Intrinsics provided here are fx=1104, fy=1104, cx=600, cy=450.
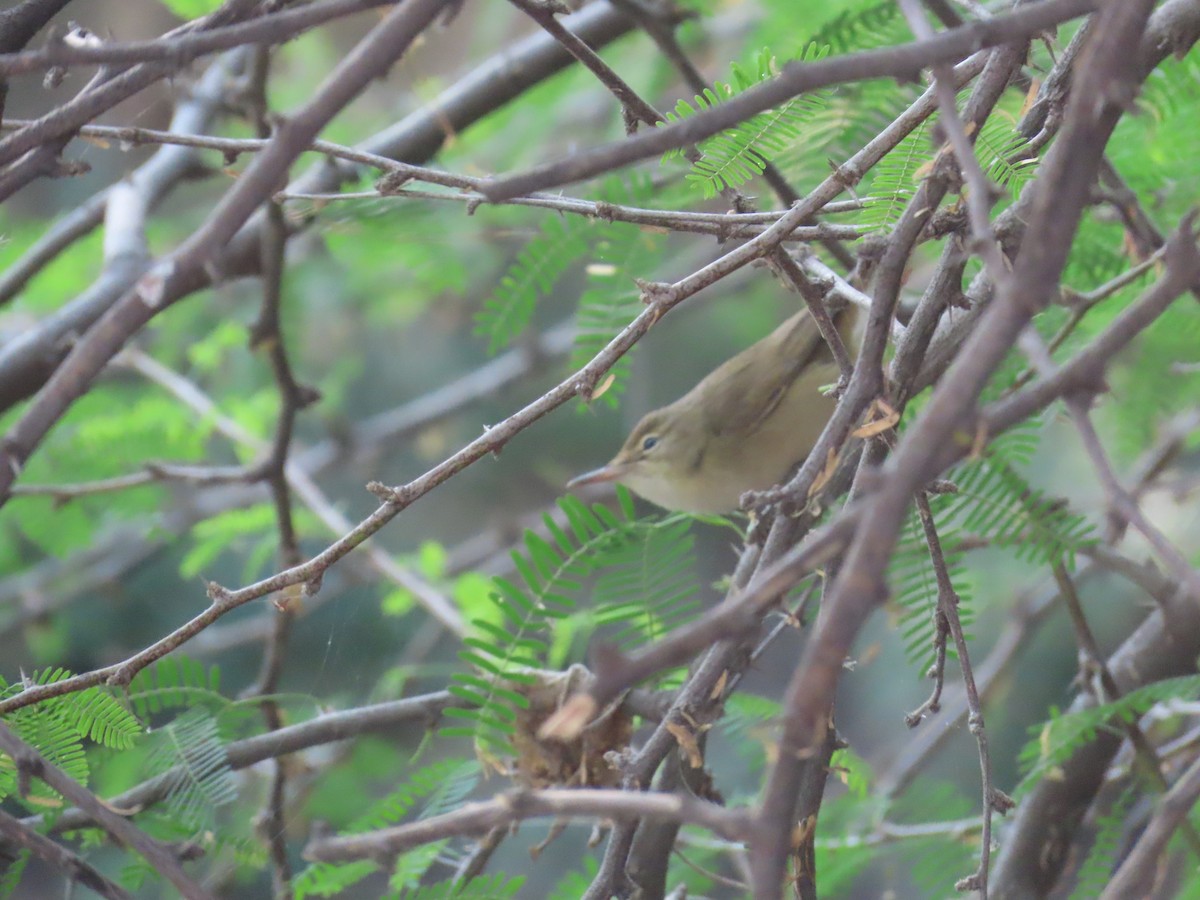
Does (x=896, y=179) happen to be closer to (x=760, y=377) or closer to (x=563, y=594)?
(x=563, y=594)

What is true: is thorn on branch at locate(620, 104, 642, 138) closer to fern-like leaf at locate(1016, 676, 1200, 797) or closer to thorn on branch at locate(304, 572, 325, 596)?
thorn on branch at locate(304, 572, 325, 596)

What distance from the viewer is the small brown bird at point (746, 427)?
106 inches

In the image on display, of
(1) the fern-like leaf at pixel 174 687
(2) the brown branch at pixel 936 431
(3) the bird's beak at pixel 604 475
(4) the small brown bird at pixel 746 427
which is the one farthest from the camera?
(3) the bird's beak at pixel 604 475

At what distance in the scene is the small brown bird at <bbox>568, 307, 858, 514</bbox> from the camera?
2.70 meters

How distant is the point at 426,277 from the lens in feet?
10.8

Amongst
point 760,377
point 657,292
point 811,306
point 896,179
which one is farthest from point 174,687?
point 760,377

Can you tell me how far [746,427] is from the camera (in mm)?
2811

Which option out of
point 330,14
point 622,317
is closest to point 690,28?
point 622,317

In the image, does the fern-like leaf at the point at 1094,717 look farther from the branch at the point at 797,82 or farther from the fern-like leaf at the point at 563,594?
the branch at the point at 797,82

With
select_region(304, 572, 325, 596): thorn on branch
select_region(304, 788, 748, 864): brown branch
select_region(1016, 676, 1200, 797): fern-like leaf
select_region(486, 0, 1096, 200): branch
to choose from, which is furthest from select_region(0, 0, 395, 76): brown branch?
select_region(1016, 676, 1200, 797): fern-like leaf

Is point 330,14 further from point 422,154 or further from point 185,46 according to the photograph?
point 422,154

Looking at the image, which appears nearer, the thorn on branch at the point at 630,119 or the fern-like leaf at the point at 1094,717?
the thorn on branch at the point at 630,119

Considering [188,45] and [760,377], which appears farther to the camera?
[760,377]

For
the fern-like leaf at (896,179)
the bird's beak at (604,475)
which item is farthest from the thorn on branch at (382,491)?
the bird's beak at (604,475)
